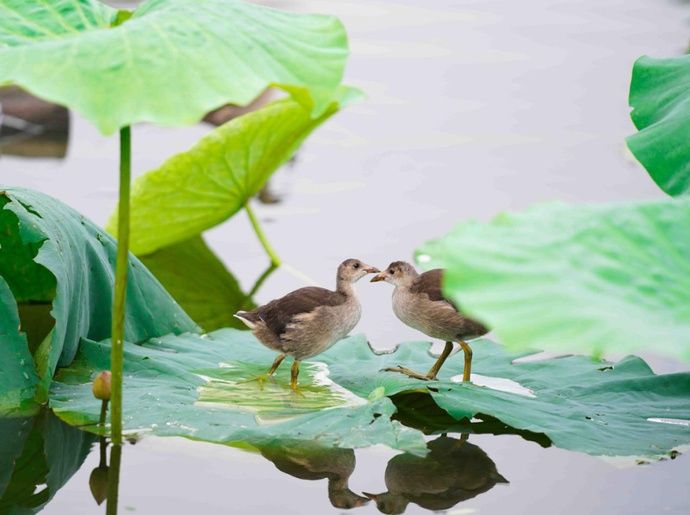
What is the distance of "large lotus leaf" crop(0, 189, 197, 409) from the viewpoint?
10.8 ft

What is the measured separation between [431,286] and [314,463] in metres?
0.73

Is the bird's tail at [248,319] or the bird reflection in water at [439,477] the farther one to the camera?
the bird's tail at [248,319]

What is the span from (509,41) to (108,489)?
5.88 metres

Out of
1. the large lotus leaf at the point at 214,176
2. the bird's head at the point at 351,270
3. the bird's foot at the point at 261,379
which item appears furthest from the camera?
the large lotus leaf at the point at 214,176

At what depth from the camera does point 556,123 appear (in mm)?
6922

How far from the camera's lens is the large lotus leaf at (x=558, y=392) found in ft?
10.2

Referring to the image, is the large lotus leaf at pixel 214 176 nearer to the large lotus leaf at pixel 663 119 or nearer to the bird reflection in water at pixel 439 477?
the large lotus leaf at pixel 663 119

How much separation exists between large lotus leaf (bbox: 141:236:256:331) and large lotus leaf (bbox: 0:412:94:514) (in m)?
1.18

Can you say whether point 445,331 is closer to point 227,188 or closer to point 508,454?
point 508,454

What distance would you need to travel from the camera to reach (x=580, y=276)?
1736mm

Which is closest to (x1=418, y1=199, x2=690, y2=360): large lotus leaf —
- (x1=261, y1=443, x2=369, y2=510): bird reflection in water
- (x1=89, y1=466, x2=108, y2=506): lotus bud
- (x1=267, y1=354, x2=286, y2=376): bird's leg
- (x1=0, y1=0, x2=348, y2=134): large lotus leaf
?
(x1=0, y1=0, x2=348, y2=134): large lotus leaf

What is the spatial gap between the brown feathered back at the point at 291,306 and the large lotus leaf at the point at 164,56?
3.12 ft

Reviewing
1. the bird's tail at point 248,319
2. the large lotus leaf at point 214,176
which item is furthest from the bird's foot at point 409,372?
the large lotus leaf at point 214,176

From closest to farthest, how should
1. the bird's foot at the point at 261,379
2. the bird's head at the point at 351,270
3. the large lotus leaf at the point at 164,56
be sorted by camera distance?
the large lotus leaf at the point at 164,56 < the bird's foot at the point at 261,379 < the bird's head at the point at 351,270
